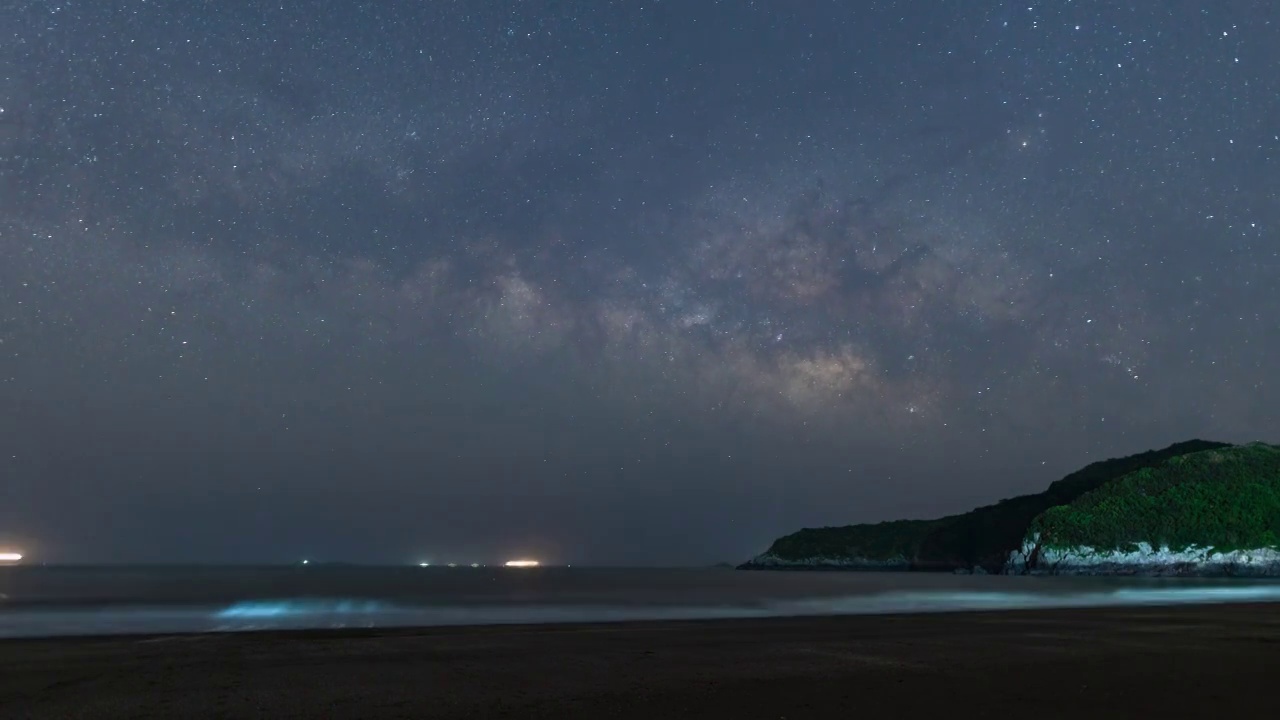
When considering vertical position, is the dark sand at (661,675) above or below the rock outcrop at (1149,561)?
above

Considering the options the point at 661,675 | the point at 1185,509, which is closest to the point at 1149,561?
the point at 1185,509

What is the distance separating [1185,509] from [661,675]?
7061 inches

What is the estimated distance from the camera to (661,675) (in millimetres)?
13773

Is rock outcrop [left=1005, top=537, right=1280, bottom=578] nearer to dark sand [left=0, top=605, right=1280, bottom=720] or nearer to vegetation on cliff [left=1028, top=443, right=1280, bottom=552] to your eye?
vegetation on cliff [left=1028, top=443, right=1280, bottom=552]

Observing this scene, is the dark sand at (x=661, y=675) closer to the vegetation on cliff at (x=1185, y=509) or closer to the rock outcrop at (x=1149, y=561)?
the rock outcrop at (x=1149, y=561)

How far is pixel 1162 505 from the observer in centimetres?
16138

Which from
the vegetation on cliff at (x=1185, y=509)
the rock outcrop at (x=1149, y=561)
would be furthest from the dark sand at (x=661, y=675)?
the vegetation on cliff at (x=1185, y=509)

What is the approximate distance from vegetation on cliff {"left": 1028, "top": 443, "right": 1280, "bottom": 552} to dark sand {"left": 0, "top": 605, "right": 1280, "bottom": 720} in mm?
152711

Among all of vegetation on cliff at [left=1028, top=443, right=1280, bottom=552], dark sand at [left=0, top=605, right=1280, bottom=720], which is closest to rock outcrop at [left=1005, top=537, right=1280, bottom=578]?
vegetation on cliff at [left=1028, top=443, right=1280, bottom=552]

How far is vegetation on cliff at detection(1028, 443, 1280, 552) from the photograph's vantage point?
145 m

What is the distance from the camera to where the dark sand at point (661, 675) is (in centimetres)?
1059

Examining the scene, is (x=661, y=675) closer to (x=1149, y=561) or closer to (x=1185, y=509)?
(x=1149, y=561)

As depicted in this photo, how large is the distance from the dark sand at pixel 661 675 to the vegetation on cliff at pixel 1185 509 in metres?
153

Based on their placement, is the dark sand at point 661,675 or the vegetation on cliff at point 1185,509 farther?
the vegetation on cliff at point 1185,509
